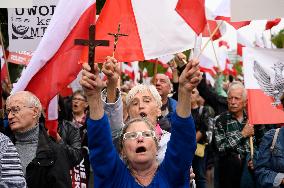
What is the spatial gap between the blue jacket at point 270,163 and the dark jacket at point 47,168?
5.89 feet

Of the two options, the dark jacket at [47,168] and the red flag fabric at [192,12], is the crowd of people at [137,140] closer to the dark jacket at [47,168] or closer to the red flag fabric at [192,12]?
the dark jacket at [47,168]

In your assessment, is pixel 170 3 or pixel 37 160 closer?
pixel 37 160

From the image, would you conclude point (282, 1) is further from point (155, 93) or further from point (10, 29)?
point (10, 29)

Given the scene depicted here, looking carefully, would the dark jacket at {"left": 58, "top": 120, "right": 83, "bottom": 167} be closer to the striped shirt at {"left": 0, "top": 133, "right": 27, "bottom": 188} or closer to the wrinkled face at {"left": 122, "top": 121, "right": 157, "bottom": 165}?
the striped shirt at {"left": 0, "top": 133, "right": 27, "bottom": 188}

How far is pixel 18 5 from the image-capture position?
22.4 feet

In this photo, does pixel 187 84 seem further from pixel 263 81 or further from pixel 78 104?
pixel 78 104

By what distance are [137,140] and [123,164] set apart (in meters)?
0.18

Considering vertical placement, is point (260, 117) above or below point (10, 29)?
below

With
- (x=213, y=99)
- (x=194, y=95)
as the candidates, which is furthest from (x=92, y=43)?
(x=213, y=99)

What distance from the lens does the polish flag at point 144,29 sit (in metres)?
6.72

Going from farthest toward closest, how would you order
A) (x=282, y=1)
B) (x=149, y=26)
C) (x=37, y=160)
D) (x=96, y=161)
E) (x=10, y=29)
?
1. (x=10, y=29)
2. (x=149, y=26)
3. (x=282, y=1)
4. (x=37, y=160)
5. (x=96, y=161)

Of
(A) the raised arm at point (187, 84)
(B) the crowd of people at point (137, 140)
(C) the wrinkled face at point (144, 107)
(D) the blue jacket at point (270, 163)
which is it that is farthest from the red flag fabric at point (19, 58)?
(A) the raised arm at point (187, 84)

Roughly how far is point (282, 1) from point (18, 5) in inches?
97.1

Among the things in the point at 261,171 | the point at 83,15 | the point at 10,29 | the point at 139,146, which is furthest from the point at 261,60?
the point at 139,146
